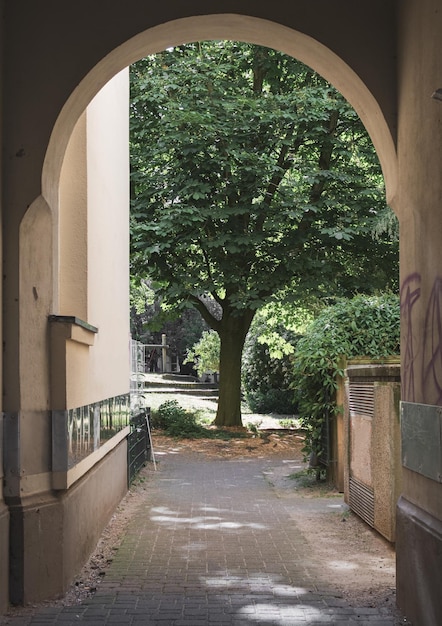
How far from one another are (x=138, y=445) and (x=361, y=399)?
5492 millimetres

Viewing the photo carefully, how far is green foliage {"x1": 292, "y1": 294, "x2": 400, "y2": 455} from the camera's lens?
11.3m

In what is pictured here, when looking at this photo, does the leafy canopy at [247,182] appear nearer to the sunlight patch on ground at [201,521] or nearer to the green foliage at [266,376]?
the green foliage at [266,376]

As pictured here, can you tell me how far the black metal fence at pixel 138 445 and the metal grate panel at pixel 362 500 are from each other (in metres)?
3.65

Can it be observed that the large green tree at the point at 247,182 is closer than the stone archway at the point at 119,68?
No

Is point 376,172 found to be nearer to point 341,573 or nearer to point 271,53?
point 271,53

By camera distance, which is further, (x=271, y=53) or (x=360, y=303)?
(x=271, y=53)

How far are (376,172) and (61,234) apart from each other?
1244cm

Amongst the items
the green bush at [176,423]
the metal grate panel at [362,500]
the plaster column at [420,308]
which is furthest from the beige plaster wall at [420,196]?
the green bush at [176,423]

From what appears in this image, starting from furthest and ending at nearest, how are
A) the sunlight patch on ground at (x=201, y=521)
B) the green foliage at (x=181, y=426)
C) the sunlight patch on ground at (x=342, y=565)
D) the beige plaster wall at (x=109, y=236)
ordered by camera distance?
the green foliage at (x=181, y=426), the sunlight patch on ground at (x=201, y=521), the beige plaster wall at (x=109, y=236), the sunlight patch on ground at (x=342, y=565)

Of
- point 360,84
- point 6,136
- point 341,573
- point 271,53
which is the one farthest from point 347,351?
point 271,53

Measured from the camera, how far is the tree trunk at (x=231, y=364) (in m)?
20.4

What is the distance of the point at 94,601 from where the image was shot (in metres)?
5.92

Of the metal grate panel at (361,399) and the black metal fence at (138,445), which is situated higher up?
the metal grate panel at (361,399)

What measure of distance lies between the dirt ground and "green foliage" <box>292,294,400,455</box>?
1.13 m
